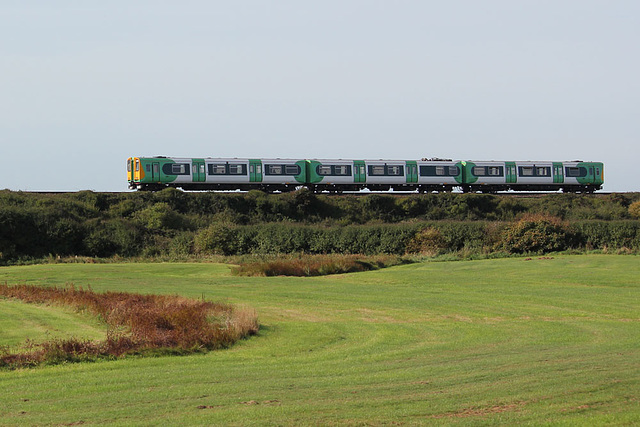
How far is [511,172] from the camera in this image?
216 feet

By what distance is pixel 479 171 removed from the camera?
6569cm

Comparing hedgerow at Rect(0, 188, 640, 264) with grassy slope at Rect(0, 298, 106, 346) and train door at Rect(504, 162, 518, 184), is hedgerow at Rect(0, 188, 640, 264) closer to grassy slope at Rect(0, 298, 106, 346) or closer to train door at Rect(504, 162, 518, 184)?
train door at Rect(504, 162, 518, 184)

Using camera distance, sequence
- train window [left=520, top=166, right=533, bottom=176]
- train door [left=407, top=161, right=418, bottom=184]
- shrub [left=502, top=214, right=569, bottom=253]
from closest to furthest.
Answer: shrub [left=502, top=214, right=569, bottom=253]
train door [left=407, top=161, right=418, bottom=184]
train window [left=520, top=166, right=533, bottom=176]

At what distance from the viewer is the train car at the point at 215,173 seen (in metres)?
58.7

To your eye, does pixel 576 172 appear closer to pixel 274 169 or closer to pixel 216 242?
pixel 274 169

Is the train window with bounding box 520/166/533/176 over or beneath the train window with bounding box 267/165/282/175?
beneath

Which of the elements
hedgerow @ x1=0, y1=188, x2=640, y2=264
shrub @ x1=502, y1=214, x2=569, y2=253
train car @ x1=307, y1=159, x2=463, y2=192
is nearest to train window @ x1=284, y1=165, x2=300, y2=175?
train car @ x1=307, y1=159, x2=463, y2=192

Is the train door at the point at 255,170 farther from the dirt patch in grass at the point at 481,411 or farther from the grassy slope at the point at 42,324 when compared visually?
the dirt patch in grass at the point at 481,411

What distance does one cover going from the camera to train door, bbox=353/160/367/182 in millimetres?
62844

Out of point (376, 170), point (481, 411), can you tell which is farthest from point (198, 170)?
point (481, 411)

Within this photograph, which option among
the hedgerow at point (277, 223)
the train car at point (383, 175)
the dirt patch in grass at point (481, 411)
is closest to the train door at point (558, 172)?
the hedgerow at point (277, 223)

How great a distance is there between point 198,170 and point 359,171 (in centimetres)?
1352

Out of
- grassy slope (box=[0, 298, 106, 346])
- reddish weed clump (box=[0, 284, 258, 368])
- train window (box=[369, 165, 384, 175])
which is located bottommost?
grassy slope (box=[0, 298, 106, 346])

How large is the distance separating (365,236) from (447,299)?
903 inches
